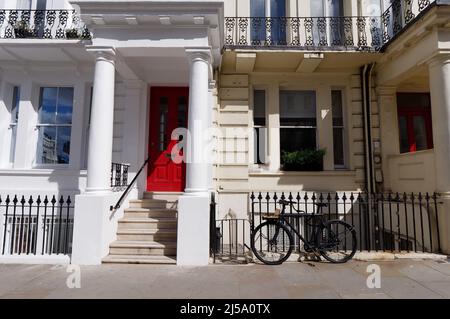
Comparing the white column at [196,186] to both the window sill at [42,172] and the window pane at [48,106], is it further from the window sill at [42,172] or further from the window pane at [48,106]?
the window pane at [48,106]

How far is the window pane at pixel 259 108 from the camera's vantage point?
8.85 metres

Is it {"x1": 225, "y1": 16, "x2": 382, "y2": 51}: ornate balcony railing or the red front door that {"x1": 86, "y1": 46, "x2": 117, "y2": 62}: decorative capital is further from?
{"x1": 225, "y1": 16, "x2": 382, "y2": 51}: ornate balcony railing

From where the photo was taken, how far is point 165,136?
8.00 m

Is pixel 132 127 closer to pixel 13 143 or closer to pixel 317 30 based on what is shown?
pixel 13 143

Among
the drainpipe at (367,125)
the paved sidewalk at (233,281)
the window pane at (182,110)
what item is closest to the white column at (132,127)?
the window pane at (182,110)

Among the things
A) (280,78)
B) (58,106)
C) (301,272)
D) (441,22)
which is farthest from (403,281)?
(58,106)

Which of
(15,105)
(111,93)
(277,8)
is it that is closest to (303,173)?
(277,8)

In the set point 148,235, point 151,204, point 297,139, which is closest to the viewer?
point 148,235

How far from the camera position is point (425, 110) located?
9000 millimetres

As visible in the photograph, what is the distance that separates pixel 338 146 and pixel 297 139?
4.02ft

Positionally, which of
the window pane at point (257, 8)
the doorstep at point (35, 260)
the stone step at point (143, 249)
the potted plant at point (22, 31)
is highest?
the window pane at point (257, 8)

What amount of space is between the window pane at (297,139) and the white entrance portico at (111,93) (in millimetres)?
3532
